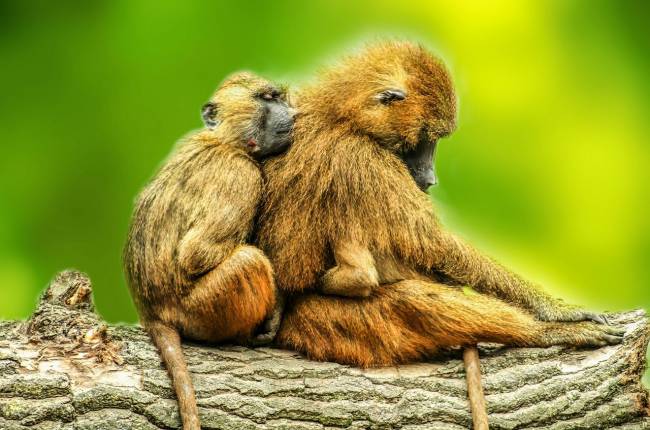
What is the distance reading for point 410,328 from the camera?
544cm

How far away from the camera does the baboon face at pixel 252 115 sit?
221 inches

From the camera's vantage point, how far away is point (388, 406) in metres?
5.04

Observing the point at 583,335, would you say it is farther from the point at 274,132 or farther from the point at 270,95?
the point at 270,95

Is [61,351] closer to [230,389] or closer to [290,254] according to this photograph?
[230,389]

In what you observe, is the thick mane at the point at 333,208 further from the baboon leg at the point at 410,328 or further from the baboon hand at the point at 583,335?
the baboon hand at the point at 583,335

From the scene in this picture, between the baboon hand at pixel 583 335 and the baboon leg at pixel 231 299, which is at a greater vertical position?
the baboon leg at pixel 231 299

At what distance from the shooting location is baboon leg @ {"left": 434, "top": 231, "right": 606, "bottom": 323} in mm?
5621

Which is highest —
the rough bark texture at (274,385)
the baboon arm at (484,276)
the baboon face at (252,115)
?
the baboon face at (252,115)

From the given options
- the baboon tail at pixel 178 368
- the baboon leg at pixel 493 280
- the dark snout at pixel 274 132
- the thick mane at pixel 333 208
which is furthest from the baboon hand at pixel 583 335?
the baboon tail at pixel 178 368

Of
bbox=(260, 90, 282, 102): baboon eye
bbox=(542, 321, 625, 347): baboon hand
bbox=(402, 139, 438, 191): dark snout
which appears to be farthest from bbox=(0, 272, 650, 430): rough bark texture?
bbox=(260, 90, 282, 102): baboon eye

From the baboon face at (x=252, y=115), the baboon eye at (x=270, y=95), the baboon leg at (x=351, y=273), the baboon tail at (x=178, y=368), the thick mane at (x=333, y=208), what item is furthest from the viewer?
the baboon eye at (x=270, y=95)

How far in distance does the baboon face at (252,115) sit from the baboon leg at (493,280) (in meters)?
1.35

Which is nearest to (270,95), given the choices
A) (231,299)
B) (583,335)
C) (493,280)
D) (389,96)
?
(389,96)

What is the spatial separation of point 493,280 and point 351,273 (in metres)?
1.08
